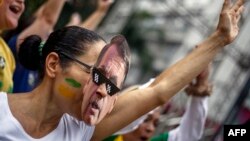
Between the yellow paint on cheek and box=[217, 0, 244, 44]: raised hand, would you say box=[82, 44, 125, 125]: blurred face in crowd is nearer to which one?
the yellow paint on cheek

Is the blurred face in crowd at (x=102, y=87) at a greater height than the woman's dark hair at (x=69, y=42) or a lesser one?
lesser

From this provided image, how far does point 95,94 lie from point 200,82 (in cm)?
116

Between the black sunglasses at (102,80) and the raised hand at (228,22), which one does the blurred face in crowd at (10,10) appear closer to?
the black sunglasses at (102,80)

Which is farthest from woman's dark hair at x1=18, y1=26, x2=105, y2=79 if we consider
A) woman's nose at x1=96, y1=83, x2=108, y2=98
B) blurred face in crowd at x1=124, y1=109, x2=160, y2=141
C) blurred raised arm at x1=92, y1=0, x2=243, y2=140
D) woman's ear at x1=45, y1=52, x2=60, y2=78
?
blurred face in crowd at x1=124, y1=109, x2=160, y2=141

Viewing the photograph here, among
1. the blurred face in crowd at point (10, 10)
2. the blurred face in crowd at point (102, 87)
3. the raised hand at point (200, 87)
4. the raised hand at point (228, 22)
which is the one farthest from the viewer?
the raised hand at point (200, 87)

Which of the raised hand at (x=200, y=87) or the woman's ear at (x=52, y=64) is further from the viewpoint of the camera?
the raised hand at (x=200, y=87)

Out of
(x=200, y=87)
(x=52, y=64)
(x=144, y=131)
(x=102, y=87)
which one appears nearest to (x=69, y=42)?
(x=52, y=64)

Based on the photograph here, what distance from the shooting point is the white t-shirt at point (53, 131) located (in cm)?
207

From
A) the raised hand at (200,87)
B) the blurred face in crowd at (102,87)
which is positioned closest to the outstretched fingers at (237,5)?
the blurred face in crowd at (102,87)

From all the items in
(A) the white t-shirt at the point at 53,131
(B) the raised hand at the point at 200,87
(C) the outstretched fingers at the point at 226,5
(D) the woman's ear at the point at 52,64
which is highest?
Answer: (C) the outstretched fingers at the point at 226,5

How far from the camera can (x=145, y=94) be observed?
2.29m

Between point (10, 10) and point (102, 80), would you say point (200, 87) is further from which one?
point (102, 80)

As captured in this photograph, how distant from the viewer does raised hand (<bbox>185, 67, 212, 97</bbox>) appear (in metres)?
3.08

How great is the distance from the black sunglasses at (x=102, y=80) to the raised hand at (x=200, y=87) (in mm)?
1044
